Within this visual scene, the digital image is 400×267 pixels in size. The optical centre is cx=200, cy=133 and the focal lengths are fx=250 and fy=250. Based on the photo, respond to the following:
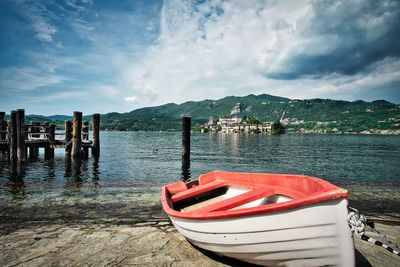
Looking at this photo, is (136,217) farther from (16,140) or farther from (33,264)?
(16,140)

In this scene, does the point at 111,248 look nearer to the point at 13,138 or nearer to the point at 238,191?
the point at 238,191

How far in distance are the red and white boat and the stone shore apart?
1.69 feet

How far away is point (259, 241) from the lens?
156 inches

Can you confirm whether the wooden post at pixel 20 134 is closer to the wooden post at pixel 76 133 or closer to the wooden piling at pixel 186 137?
the wooden post at pixel 76 133

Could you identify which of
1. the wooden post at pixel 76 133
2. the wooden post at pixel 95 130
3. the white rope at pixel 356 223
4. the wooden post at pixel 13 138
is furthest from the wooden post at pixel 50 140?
the white rope at pixel 356 223

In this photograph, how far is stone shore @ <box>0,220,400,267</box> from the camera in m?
4.82

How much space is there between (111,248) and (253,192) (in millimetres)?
3308

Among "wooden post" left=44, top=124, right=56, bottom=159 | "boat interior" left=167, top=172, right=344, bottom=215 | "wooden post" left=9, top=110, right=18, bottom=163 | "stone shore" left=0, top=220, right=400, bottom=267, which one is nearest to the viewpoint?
"stone shore" left=0, top=220, right=400, bottom=267

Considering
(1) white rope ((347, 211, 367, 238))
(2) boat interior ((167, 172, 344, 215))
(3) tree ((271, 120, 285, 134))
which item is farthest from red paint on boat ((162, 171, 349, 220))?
(3) tree ((271, 120, 285, 134))

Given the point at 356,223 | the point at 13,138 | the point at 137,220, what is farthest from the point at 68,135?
the point at 356,223

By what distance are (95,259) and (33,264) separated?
111cm

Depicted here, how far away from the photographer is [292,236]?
3.71m

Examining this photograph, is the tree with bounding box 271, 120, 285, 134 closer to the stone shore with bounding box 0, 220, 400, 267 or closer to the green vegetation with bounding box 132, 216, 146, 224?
the stone shore with bounding box 0, 220, 400, 267

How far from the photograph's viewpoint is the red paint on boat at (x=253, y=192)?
360cm
